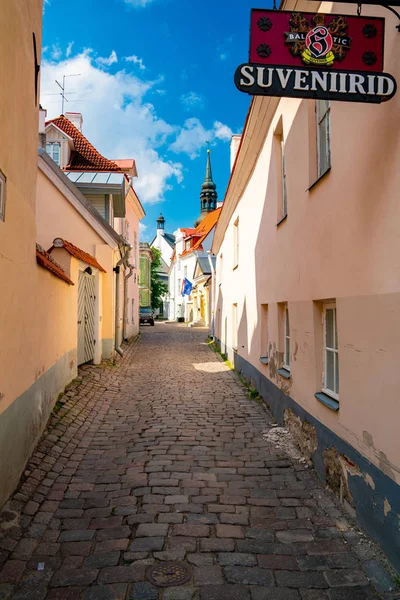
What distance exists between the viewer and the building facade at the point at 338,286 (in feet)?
10.2

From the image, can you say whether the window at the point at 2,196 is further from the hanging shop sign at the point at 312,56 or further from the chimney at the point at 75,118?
the chimney at the point at 75,118

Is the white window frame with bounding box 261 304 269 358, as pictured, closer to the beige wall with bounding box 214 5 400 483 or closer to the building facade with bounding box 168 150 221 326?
the beige wall with bounding box 214 5 400 483

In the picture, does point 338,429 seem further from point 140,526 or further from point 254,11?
point 254,11

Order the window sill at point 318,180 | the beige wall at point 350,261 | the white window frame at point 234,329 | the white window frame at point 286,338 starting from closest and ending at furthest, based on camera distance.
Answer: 1. the beige wall at point 350,261
2. the window sill at point 318,180
3. the white window frame at point 286,338
4. the white window frame at point 234,329

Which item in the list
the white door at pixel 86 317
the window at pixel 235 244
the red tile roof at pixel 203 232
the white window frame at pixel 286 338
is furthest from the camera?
the red tile roof at pixel 203 232

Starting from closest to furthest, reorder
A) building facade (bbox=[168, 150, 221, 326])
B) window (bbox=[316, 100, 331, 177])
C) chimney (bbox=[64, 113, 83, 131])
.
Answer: window (bbox=[316, 100, 331, 177]) < chimney (bbox=[64, 113, 83, 131]) < building facade (bbox=[168, 150, 221, 326])

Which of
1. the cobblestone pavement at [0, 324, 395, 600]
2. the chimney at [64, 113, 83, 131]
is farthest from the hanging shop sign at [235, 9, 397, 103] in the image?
the chimney at [64, 113, 83, 131]

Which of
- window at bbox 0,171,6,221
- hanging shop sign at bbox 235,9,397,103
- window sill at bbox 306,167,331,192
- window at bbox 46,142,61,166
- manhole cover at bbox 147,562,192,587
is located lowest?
manhole cover at bbox 147,562,192,587

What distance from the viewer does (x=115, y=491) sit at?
434 cm

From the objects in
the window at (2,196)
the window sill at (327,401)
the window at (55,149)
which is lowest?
the window sill at (327,401)

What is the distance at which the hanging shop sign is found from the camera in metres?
2.91

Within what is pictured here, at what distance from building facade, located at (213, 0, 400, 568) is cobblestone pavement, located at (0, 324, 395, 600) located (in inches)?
15.0

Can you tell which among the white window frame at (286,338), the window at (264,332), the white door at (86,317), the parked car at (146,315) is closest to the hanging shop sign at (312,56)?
the white window frame at (286,338)

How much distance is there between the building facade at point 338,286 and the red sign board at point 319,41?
0.74 ft
